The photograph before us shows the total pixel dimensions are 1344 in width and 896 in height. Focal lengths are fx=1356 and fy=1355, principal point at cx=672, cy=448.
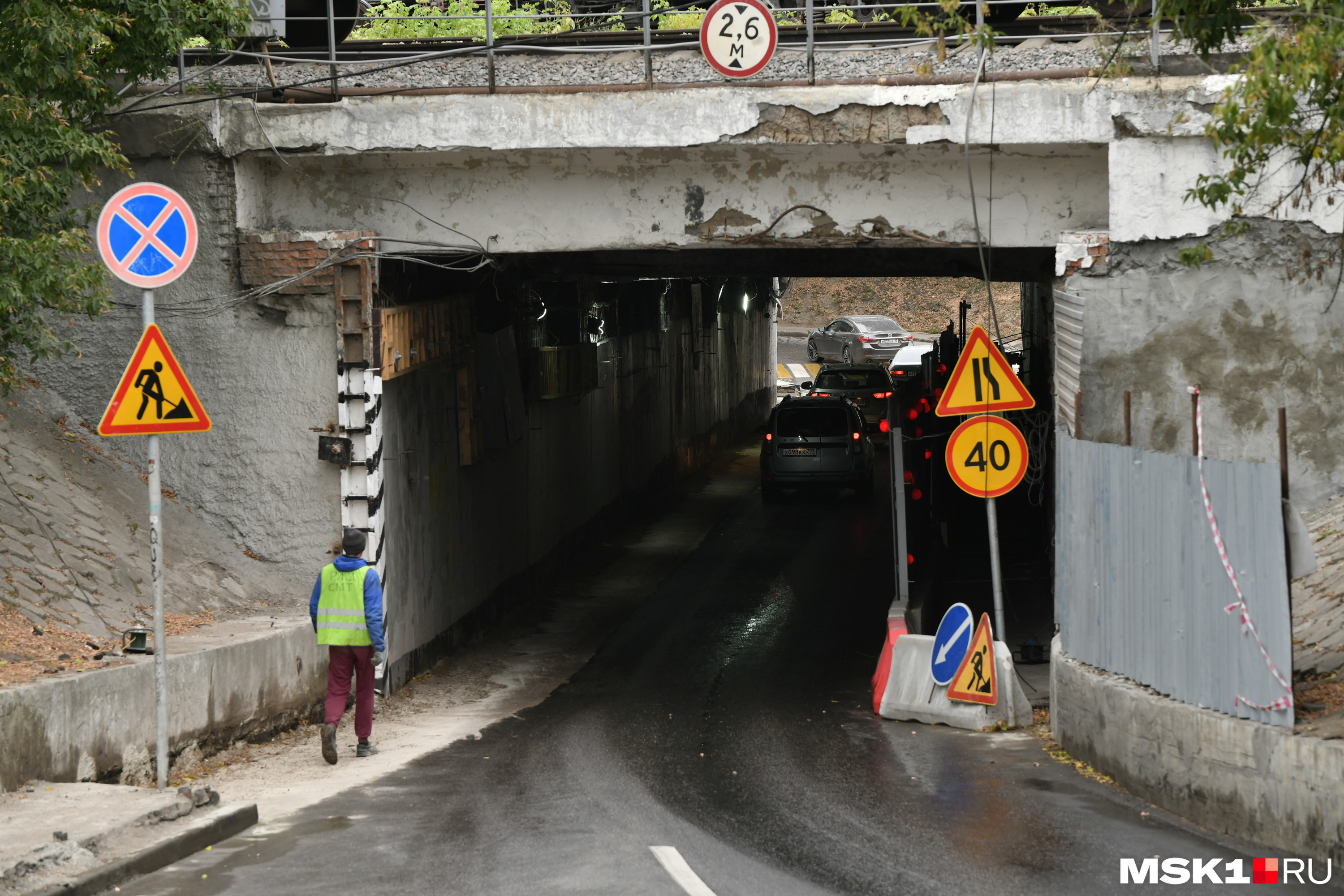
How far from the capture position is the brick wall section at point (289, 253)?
38.4 feet

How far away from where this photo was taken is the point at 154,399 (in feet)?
26.5

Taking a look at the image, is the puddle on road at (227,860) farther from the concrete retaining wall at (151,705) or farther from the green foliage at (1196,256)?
the green foliage at (1196,256)

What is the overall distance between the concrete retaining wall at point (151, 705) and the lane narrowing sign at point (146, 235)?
2.45 meters

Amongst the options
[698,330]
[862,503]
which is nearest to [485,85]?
[862,503]

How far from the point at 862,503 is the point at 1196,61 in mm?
14940

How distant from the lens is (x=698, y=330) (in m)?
32.0

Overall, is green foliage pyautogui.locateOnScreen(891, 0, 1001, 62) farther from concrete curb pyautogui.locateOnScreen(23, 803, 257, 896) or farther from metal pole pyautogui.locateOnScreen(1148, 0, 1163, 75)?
concrete curb pyautogui.locateOnScreen(23, 803, 257, 896)

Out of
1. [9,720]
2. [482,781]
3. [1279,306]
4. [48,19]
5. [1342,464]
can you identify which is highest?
[48,19]

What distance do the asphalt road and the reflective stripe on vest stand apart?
3.52 feet

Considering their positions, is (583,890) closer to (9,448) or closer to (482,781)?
(482,781)

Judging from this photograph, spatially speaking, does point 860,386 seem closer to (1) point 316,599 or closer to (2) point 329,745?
(1) point 316,599

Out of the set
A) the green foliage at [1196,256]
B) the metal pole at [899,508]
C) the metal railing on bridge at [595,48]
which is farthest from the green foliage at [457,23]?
the green foliage at [1196,256]

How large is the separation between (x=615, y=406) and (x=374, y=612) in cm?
1421

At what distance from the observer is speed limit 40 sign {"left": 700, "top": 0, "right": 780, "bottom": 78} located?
11102 millimetres
